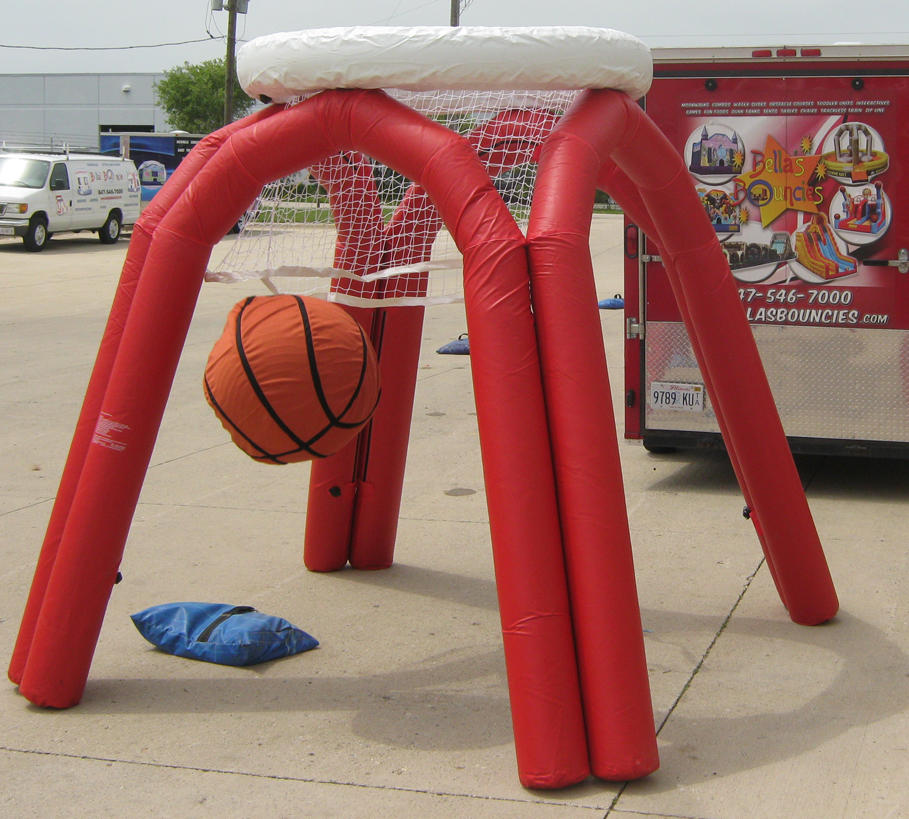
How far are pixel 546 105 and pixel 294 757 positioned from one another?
2474 millimetres

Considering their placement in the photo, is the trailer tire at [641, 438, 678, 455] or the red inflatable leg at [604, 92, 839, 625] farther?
the trailer tire at [641, 438, 678, 455]

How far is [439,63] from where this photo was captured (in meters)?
3.98

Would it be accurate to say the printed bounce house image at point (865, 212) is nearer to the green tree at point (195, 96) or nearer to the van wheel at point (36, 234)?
the van wheel at point (36, 234)

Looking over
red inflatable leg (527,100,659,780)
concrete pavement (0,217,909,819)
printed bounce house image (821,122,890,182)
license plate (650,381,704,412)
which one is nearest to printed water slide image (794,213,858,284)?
printed bounce house image (821,122,890,182)

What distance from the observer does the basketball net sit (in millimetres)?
4672

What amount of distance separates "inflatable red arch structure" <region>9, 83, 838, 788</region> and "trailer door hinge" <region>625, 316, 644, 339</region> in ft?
8.58

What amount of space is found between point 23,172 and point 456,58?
982 inches

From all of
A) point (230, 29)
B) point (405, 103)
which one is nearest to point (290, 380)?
point (405, 103)

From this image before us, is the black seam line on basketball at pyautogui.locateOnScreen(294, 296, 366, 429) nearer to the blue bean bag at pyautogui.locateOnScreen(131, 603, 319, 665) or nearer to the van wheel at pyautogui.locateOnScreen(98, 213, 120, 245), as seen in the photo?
the blue bean bag at pyautogui.locateOnScreen(131, 603, 319, 665)

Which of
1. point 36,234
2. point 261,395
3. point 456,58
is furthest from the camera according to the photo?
point 36,234

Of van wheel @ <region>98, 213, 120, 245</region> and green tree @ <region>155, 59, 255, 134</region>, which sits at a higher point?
green tree @ <region>155, 59, 255, 134</region>

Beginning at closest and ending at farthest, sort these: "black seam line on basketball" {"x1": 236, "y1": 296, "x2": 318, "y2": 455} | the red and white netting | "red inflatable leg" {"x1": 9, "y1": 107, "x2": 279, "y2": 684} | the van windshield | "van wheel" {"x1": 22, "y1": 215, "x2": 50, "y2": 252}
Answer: "black seam line on basketball" {"x1": 236, "y1": 296, "x2": 318, "y2": 455} < the red and white netting < "red inflatable leg" {"x1": 9, "y1": 107, "x2": 279, "y2": 684} < the van windshield < "van wheel" {"x1": 22, "y1": 215, "x2": 50, "y2": 252}

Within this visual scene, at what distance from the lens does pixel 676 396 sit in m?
7.72

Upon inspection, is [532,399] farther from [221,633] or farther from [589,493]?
[221,633]
